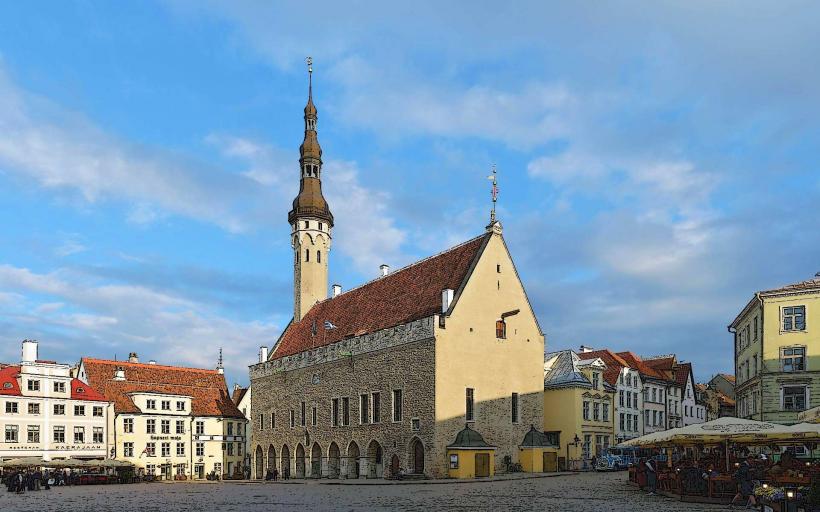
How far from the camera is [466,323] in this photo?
162ft

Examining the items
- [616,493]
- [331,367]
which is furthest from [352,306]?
[616,493]

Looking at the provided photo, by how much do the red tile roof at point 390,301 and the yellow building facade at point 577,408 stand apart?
11496 mm

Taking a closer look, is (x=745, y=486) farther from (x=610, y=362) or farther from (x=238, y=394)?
(x=238, y=394)

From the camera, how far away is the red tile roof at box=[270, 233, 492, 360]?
5188 centimetres

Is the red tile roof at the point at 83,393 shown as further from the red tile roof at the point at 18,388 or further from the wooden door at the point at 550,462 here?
the wooden door at the point at 550,462

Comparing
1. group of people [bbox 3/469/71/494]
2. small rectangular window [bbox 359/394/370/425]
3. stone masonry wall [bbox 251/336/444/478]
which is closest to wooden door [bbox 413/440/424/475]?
stone masonry wall [bbox 251/336/444/478]

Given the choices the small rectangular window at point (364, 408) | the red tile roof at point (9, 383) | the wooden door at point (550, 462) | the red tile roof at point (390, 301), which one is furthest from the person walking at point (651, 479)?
the red tile roof at point (9, 383)

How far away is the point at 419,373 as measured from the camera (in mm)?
48656

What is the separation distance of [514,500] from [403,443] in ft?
76.5

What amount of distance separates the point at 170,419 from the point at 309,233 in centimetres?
1866

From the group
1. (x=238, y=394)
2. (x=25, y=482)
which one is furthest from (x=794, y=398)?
(x=238, y=394)

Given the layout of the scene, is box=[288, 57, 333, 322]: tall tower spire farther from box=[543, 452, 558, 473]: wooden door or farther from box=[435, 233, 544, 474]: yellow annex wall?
box=[543, 452, 558, 473]: wooden door

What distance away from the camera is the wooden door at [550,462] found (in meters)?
50.6

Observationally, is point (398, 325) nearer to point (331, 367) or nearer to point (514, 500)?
point (331, 367)
